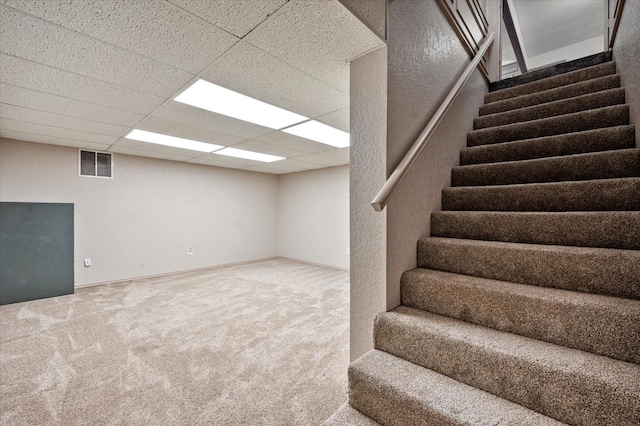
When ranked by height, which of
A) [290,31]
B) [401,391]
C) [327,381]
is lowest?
[327,381]

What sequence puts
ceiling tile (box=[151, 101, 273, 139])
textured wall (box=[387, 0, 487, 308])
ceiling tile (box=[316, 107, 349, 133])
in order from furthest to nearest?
1. ceiling tile (box=[316, 107, 349, 133])
2. ceiling tile (box=[151, 101, 273, 139])
3. textured wall (box=[387, 0, 487, 308])

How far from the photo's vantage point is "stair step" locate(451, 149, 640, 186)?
1.65 meters

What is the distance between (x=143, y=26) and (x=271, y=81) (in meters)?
0.87

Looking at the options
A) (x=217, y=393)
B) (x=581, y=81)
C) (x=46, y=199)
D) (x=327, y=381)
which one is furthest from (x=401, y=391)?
(x=46, y=199)

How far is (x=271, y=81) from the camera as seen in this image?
7.09 feet

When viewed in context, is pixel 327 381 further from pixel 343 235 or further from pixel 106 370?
pixel 343 235

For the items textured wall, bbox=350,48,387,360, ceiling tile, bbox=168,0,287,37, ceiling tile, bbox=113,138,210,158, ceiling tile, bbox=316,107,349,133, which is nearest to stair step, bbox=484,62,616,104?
ceiling tile, bbox=316,107,349,133

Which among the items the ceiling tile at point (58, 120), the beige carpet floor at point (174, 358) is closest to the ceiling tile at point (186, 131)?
the ceiling tile at point (58, 120)

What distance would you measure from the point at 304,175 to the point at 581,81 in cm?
529

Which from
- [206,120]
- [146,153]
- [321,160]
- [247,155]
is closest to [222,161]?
[247,155]

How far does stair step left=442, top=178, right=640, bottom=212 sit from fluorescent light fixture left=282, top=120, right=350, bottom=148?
179cm

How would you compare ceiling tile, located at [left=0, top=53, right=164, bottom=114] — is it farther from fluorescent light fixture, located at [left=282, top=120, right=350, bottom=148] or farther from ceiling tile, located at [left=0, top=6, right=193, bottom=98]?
fluorescent light fixture, located at [left=282, top=120, right=350, bottom=148]

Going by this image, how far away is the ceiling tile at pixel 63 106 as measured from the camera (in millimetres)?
2359

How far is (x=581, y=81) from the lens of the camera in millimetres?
2576
